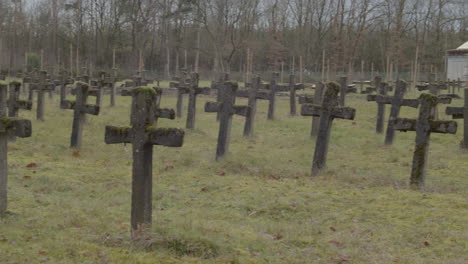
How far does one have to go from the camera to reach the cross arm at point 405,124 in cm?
1020

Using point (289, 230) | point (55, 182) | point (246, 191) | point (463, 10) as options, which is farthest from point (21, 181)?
point (463, 10)

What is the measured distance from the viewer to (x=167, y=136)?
6426 mm

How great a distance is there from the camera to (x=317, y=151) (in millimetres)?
11719

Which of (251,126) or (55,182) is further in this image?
(251,126)

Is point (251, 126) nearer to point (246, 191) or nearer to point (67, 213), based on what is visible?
point (246, 191)

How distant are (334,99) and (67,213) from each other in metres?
6.06

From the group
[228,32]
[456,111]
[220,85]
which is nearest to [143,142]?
[456,111]

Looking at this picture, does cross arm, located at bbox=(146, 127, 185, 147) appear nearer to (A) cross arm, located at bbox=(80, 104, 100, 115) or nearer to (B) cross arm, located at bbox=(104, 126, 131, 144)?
(B) cross arm, located at bbox=(104, 126, 131, 144)

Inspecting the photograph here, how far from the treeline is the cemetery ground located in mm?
35684

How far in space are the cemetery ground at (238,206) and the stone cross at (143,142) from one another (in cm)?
33

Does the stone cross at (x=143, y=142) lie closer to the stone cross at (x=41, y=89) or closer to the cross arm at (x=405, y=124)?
the cross arm at (x=405, y=124)

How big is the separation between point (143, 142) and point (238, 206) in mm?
2611

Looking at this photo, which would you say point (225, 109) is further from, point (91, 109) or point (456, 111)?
point (456, 111)

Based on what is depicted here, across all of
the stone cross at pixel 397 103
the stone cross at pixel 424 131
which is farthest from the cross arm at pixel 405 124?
the stone cross at pixel 397 103
